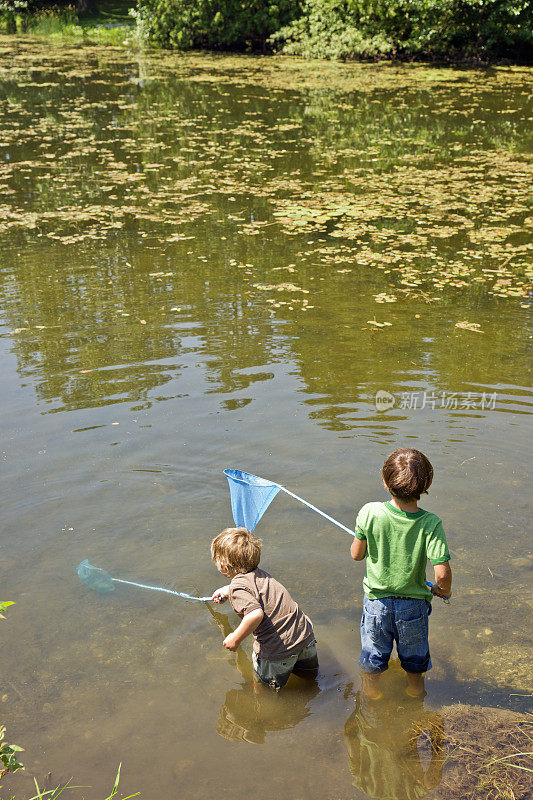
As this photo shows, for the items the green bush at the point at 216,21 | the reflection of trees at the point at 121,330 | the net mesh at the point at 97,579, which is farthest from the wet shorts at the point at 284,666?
the green bush at the point at 216,21

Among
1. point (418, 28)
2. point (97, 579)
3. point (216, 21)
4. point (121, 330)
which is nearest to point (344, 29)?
point (418, 28)

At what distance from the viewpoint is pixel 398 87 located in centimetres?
2231

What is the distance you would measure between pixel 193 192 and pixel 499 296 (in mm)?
6178

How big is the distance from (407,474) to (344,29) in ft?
94.4

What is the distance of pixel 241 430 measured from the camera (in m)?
6.02

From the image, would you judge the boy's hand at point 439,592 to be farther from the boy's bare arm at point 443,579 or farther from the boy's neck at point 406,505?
the boy's neck at point 406,505

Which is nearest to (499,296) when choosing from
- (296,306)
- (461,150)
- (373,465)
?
(296,306)

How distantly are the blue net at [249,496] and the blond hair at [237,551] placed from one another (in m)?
0.68

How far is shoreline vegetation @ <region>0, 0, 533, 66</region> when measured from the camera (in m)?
25.1

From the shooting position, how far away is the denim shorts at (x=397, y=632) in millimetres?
3412

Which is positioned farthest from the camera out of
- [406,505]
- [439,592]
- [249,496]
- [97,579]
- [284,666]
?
[97,579]

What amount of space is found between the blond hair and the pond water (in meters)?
0.86

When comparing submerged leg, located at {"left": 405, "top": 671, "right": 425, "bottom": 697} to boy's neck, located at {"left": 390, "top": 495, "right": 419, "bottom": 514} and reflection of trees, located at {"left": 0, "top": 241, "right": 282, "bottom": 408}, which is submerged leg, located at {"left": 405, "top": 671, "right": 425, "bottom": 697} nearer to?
boy's neck, located at {"left": 390, "top": 495, "right": 419, "bottom": 514}

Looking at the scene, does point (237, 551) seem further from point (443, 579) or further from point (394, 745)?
point (394, 745)
